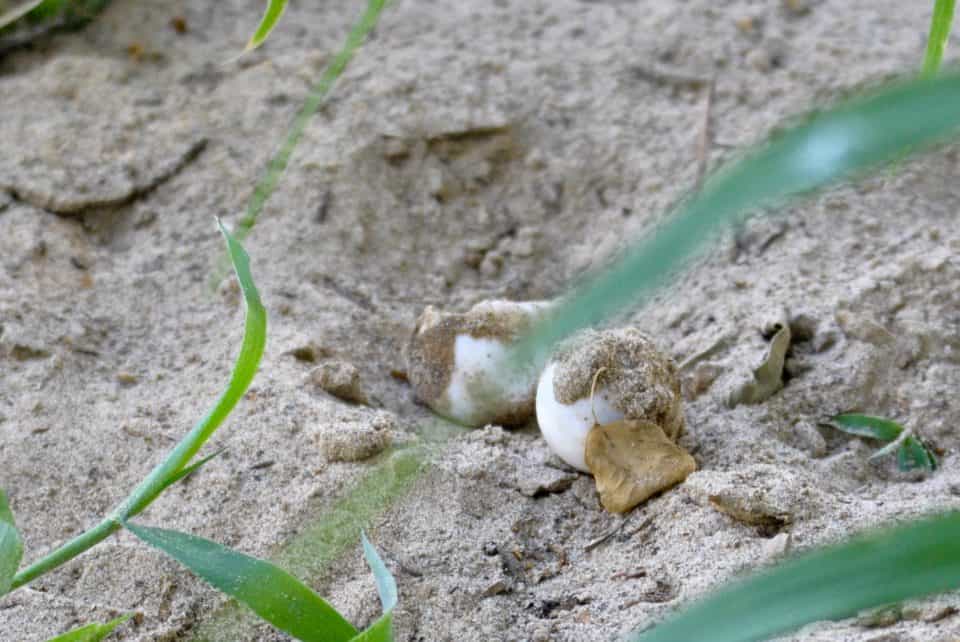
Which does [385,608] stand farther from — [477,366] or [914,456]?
[914,456]

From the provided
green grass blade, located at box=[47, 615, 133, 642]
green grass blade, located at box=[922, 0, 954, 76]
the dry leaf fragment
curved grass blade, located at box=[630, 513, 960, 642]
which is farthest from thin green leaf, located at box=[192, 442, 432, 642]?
green grass blade, located at box=[922, 0, 954, 76]

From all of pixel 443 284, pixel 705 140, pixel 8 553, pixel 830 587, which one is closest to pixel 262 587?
pixel 8 553

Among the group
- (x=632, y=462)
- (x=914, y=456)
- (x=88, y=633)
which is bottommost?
(x=914, y=456)

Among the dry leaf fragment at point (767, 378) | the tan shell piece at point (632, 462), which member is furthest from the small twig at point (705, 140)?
the tan shell piece at point (632, 462)

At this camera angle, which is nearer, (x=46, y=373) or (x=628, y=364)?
(x=628, y=364)

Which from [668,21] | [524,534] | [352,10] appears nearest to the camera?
[524,534]

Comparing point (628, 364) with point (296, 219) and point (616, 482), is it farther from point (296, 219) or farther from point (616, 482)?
point (296, 219)

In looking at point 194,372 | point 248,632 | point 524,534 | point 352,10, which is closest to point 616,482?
point 524,534

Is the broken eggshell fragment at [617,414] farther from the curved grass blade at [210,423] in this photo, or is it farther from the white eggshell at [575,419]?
the curved grass blade at [210,423]
